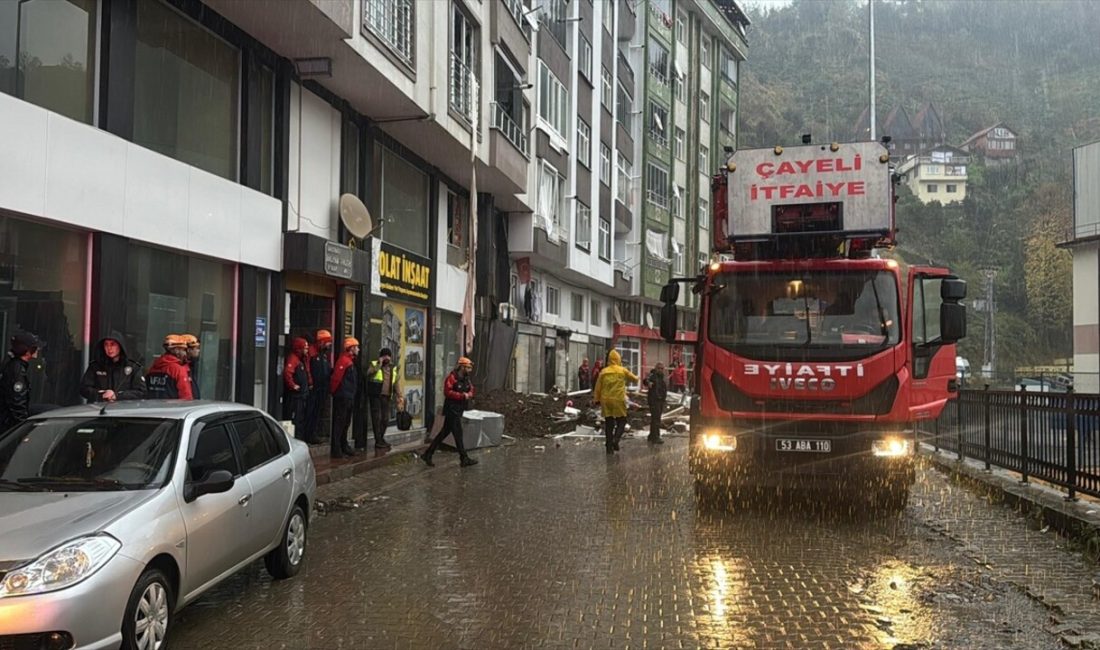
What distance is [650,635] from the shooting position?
5.23 meters

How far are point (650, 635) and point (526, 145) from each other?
19883 mm

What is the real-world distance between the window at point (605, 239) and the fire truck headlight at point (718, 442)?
2539cm

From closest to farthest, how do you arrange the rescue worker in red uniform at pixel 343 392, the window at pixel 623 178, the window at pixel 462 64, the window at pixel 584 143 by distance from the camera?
the rescue worker in red uniform at pixel 343 392 < the window at pixel 462 64 < the window at pixel 584 143 < the window at pixel 623 178

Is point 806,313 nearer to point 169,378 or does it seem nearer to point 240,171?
point 169,378

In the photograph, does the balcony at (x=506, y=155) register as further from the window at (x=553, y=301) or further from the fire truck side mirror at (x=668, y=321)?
the fire truck side mirror at (x=668, y=321)

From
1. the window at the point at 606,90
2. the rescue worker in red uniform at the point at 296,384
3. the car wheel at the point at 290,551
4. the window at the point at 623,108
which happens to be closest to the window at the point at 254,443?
the car wheel at the point at 290,551

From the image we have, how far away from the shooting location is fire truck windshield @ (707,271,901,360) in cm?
895

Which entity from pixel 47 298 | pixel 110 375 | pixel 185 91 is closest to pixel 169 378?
pixel 110 375

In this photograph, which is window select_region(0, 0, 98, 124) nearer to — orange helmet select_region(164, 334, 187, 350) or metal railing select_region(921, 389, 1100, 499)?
orange helmet select_region(164, 334, 187, 350)

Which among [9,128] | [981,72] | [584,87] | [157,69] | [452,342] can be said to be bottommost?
[452,342]

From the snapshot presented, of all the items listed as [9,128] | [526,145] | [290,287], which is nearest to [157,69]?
[9,128]

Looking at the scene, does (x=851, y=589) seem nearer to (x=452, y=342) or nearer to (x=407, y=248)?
(x=407, y=248)

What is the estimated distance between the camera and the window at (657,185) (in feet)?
143

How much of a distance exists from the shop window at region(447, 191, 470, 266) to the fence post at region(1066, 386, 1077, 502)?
1438 centimetres
